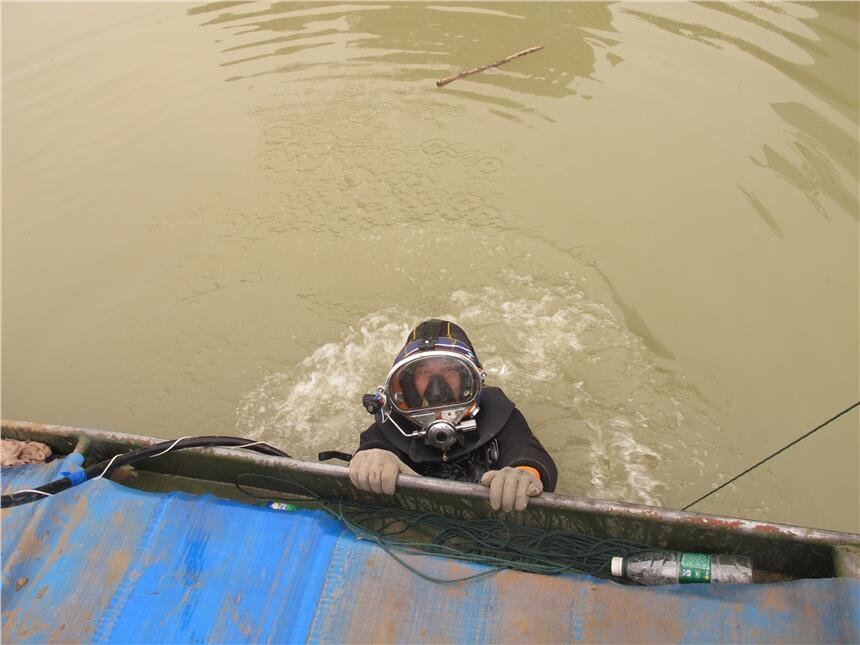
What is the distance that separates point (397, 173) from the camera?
7.41m

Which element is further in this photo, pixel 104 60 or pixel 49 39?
pixel 49 39

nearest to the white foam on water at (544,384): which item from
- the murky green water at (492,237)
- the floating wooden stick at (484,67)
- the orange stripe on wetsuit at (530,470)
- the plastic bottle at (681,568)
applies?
the murky green water at (492,237)

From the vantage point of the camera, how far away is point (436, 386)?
12.4 feet

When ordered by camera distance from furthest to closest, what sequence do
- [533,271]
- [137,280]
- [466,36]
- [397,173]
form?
[466,36] < [397,173] < [137,280] < [533,271]

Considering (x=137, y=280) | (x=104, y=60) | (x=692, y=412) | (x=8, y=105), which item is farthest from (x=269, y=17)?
(x=692, y=412)

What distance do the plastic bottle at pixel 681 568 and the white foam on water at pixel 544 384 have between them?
1570 millimetres

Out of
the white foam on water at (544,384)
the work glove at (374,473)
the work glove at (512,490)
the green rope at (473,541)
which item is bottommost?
the white foam on water at (544,384)

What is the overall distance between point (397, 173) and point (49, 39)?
24.7 feet

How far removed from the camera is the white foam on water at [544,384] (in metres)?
5.11

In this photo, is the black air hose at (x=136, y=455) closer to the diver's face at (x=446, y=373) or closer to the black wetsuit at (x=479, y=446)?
the black wetsuit at (x=479, y=446)

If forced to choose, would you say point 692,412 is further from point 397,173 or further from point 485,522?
point 397,173

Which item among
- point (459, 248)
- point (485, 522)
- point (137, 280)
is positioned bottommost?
point (137, 280)

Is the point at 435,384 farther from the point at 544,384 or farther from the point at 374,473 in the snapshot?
the point at 544,384

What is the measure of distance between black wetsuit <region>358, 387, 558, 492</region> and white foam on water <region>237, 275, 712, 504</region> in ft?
3.83
